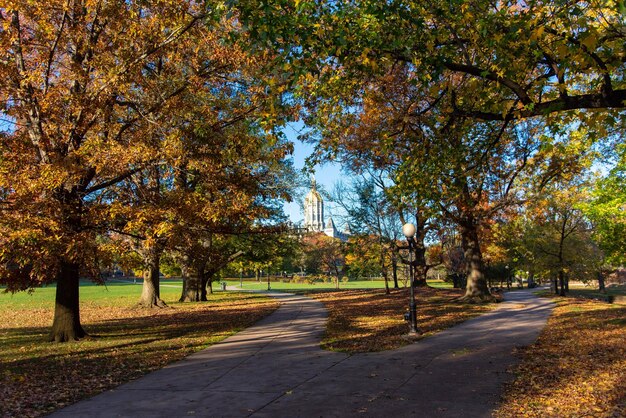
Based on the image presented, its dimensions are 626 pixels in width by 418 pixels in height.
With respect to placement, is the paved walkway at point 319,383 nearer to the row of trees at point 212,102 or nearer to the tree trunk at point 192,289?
the row of trees at point 212,102

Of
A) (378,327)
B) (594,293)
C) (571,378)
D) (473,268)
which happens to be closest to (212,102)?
(378,327)

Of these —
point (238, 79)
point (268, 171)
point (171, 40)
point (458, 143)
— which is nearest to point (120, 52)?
point (171, 40)

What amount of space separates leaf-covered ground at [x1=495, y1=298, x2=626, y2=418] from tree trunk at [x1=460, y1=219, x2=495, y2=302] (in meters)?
11.2

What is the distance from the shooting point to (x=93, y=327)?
1541 centimetres

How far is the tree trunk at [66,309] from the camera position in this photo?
11.7 m

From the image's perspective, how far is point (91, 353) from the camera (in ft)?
33.1

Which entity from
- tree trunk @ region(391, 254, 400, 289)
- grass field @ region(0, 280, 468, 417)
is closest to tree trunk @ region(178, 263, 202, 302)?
grass field @ region(0, 280, 468, 417)

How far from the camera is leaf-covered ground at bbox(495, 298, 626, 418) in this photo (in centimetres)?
519

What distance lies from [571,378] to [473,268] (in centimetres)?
1699

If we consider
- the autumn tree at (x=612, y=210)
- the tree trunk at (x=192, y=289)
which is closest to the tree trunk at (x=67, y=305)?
the tree trunk at (x=192, y=289)

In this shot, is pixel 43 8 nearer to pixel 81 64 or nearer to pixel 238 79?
pixel 81 64

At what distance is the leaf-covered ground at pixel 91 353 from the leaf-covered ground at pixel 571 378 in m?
6.01

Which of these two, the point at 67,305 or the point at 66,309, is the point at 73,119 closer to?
the point at 67,305

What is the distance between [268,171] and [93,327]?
10876mm
